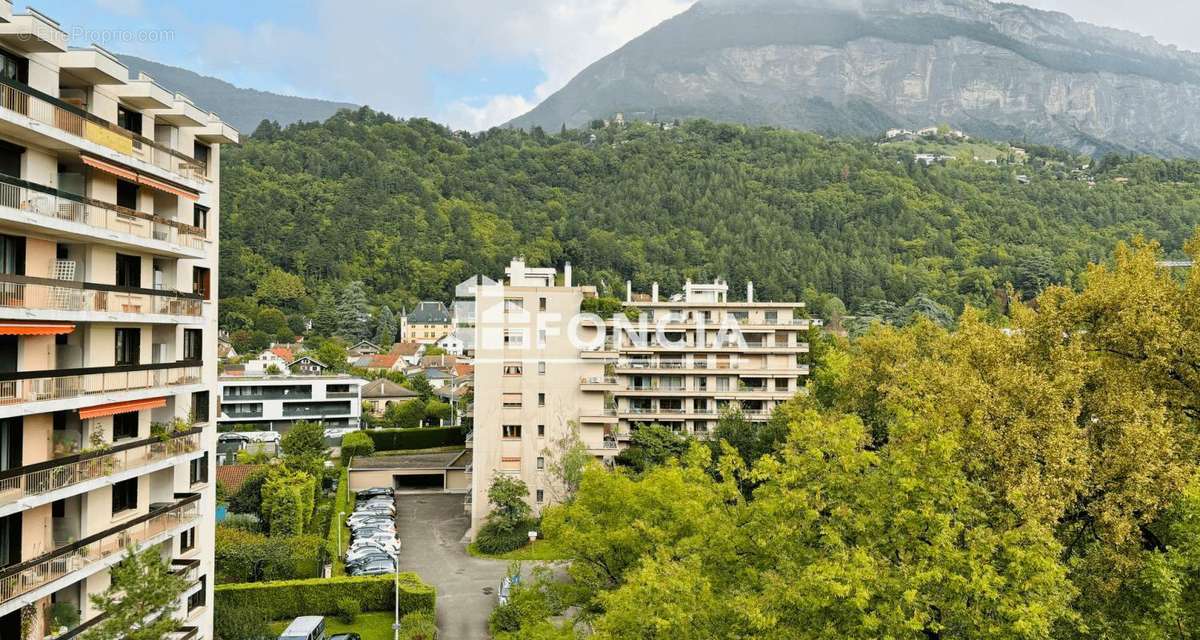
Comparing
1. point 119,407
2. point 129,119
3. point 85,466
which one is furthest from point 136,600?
point 129,119

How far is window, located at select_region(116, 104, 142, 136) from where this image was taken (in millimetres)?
16453

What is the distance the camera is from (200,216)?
19.3 m

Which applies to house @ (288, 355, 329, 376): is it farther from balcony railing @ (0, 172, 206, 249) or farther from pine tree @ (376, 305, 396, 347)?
balcony railing @ (0, 172, 206, 249)

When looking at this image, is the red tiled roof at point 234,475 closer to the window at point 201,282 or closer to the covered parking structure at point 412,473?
the covered parking structure at point 412,473

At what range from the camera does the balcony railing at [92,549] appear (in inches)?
500

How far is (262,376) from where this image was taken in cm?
6319

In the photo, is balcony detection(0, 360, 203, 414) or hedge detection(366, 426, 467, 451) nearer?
balcony detection(0, 360, 203, 414)

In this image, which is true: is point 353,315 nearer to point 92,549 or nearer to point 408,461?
point 408,461

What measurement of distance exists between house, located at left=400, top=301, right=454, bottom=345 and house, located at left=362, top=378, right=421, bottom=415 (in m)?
51.1

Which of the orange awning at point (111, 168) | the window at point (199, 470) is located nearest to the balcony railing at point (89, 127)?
the orange awning at point (111, 168)

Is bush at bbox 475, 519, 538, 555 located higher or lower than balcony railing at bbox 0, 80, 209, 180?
lower

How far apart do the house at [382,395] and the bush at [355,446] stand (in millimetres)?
19801

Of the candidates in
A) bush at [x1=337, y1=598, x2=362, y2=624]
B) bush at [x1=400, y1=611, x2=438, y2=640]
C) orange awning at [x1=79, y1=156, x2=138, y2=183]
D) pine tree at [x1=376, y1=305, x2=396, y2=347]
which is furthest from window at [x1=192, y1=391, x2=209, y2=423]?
pine tree at [x1=376, y1=305, x2=396, y2=347]

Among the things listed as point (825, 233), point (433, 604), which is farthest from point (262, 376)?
point (825, 233)
